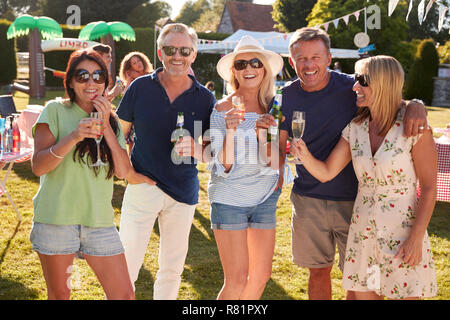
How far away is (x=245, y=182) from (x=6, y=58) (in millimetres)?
25529

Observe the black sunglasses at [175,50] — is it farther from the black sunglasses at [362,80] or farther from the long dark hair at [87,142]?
the black sunglasses at [362,80]

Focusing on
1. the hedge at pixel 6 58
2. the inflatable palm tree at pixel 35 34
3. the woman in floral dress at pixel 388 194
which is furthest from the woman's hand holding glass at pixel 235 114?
the hedge at pixel 6 58

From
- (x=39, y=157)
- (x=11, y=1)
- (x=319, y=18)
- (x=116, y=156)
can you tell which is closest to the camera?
(x=39, y=157)

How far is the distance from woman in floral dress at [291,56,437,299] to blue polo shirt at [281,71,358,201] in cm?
24

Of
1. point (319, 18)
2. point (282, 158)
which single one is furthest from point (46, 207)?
point (319, 18)

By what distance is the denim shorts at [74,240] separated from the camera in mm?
2584

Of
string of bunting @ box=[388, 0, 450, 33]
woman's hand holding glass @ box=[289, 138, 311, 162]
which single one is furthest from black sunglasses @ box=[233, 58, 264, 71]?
string of bunting @ box=[388, 0, 450, 33]

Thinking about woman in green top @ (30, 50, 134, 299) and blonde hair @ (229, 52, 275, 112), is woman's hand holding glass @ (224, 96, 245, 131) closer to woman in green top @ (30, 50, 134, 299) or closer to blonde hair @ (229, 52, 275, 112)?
blonde hair @ (229, 52, 275, 112)

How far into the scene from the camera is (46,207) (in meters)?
2.62

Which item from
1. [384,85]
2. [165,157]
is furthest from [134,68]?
[384,85]

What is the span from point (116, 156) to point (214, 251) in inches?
114

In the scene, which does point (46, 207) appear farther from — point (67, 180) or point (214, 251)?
point (214, 251)

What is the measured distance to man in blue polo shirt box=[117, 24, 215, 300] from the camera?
3299 millimetres

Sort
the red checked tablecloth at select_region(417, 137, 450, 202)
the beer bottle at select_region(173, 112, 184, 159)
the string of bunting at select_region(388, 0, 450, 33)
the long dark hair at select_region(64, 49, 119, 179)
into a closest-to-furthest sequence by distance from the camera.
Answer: the long dark hair at select_region(64, 49, 119, 179)
the beer bottle at select_region(173, 112, 184, 159)
the string of bunting at select_region(388, 0, 450, 33)
the red checked tablecloth at select_region(417, 137, 450, 202)
